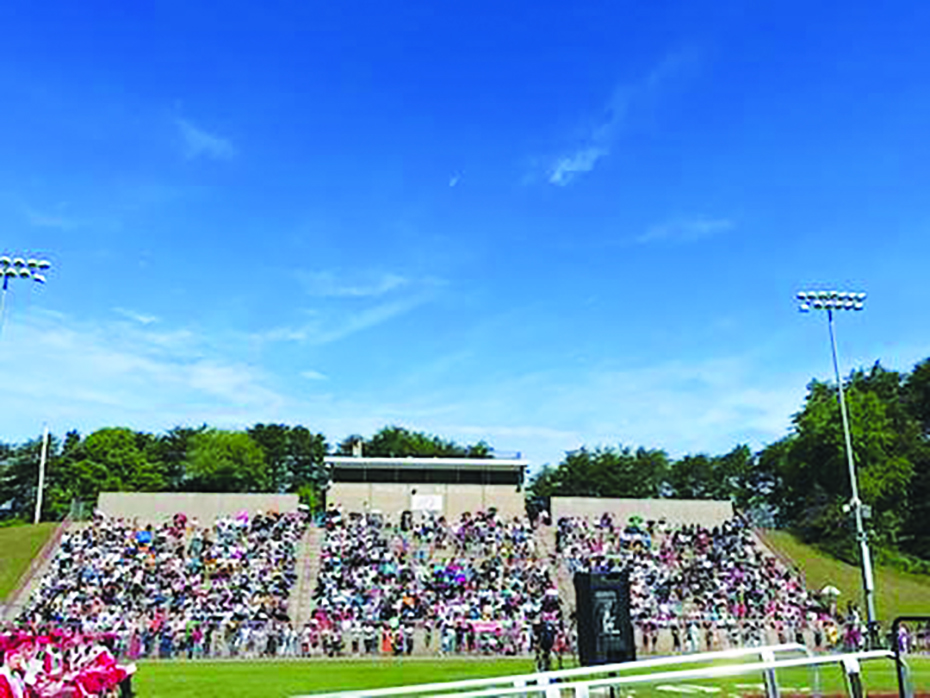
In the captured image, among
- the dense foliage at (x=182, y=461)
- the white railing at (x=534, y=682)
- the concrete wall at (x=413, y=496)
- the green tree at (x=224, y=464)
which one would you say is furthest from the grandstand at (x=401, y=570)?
the green tree at (x=224, y=464)

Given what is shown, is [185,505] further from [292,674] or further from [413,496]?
[292,674]

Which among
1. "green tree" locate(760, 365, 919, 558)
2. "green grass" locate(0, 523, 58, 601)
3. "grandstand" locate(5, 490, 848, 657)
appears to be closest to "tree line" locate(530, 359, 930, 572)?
"green tree" locate(760, 365, 919, 558)

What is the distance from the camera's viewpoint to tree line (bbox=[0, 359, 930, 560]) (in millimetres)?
59812

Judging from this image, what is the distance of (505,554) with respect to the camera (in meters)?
43.5

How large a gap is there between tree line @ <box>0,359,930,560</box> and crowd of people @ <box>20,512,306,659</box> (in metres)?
27.6

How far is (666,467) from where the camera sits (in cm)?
9806

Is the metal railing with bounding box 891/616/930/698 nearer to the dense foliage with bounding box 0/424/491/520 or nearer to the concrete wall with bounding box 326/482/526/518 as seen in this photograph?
the concrete wall with bounding box 326/482/526/518

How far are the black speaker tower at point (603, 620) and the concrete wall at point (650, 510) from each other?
35307mm

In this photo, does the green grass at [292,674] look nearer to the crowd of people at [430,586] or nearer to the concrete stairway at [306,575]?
the crowd of people at [430,586]

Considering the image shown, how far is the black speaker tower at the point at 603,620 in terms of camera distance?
1305cm

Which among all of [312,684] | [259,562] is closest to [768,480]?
[259,562]

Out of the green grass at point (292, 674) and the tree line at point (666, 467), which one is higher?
the tree line at point (666, 467)

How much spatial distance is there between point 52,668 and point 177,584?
126 ft

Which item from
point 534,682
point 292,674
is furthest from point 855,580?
point 534,682
